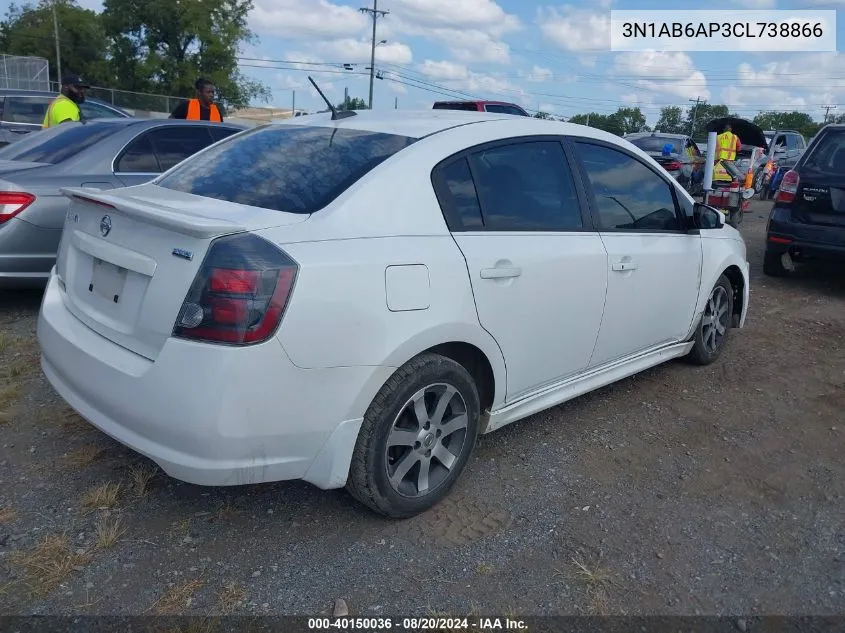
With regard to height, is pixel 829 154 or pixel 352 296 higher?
pixel 829 154

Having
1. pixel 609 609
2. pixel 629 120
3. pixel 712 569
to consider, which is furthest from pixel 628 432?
pixel 629 120

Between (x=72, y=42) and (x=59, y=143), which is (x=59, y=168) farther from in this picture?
(x=72, y=42)

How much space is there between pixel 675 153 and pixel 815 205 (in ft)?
27.5

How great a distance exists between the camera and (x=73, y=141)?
5703 millimetres

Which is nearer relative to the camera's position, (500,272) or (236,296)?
(236,296)

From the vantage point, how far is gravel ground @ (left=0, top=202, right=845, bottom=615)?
2.50m

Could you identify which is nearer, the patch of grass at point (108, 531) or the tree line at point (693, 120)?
the patch of grass at point (108, 531)

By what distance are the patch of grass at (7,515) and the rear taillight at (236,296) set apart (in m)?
1.18

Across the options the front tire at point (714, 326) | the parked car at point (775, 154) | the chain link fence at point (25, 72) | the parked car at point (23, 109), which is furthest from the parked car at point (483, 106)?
the chain link fence at point (25, 72)

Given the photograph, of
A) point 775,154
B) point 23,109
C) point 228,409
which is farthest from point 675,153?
point 228,409

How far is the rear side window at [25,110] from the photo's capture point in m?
11.7

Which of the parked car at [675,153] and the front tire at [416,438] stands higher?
the parked car at [675,153]

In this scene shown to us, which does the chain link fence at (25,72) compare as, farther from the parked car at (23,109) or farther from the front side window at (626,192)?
the front side window at (626,192)

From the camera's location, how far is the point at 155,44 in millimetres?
57156
